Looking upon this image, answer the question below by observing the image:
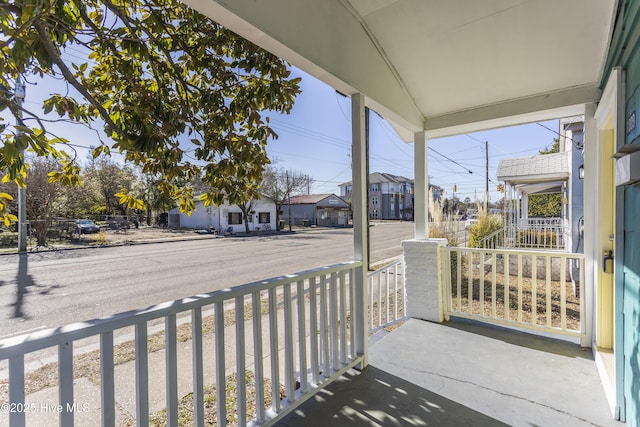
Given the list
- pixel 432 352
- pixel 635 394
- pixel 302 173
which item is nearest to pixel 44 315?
pixel 432 352

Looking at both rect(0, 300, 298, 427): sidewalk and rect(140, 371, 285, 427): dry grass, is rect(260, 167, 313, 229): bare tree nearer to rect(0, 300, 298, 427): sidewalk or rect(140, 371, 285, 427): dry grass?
rect(0, 300, 298, 427): sidewalk

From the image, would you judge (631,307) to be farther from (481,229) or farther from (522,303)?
(481,229)

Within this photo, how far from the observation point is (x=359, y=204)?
2.37 meters

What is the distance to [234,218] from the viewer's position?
21.4 m

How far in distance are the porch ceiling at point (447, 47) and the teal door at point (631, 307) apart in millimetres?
1354

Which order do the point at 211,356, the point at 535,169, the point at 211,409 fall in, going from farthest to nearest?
1. the point at 535,169
2. the point at 211,356
3. the point at 211,409

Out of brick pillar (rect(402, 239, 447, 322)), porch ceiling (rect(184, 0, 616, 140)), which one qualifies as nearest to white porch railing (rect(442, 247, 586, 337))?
brick pillar (rect(402, 239, 447, 322))

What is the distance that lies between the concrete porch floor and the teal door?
338 millimetres

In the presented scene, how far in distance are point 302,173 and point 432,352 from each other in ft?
59.3

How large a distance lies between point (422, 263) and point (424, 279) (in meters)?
0.18

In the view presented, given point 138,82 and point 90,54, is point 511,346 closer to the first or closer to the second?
point 138,82

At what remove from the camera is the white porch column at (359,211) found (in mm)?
2402

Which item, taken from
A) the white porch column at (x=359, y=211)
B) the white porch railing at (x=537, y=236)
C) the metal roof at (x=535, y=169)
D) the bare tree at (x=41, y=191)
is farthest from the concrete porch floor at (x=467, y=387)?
the metal roof at (x=535, y=169)

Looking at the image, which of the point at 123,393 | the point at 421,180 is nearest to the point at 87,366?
the point at 123,393
